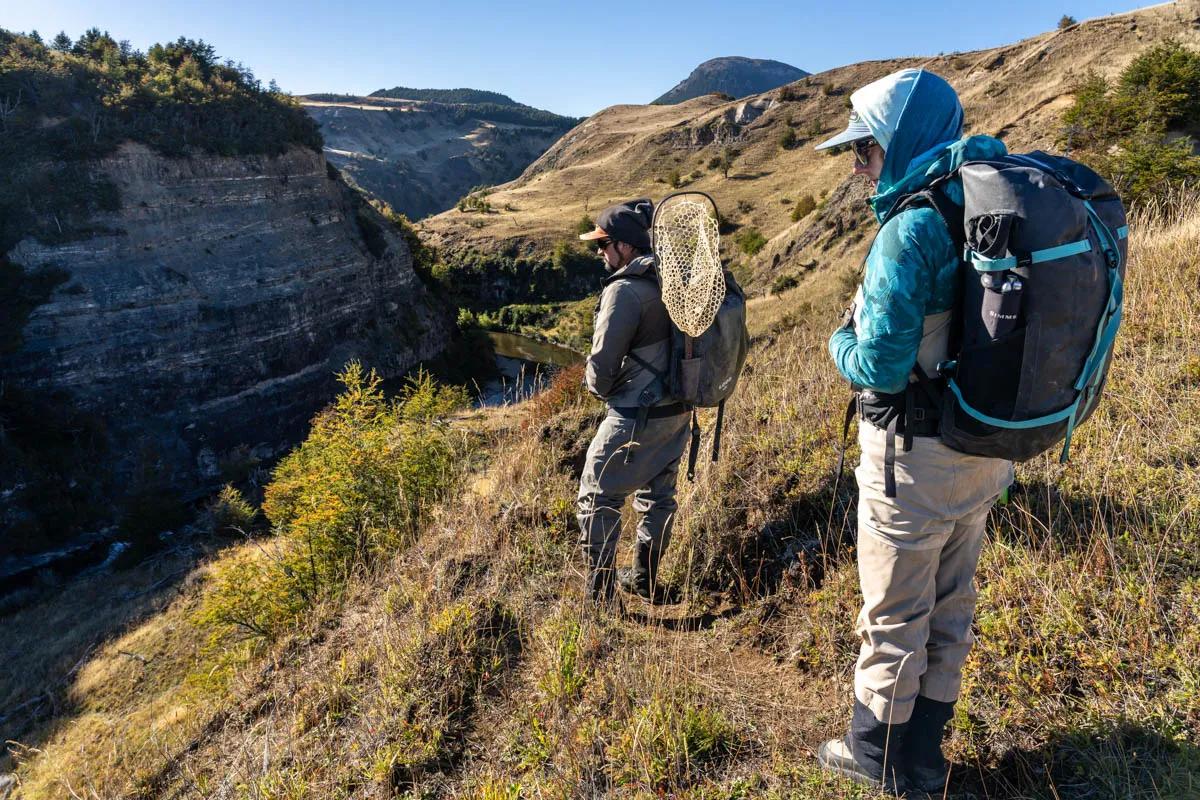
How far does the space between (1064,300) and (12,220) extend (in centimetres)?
3917

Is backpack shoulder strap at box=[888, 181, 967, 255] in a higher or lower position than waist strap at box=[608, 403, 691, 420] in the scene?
higher

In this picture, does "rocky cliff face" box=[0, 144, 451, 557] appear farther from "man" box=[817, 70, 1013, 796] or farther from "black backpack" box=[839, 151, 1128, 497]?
"black backpack" box=[839, 151, 1128, 497]

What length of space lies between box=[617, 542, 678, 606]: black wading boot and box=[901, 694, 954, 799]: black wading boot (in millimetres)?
1701

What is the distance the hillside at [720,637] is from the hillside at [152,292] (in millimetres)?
25037

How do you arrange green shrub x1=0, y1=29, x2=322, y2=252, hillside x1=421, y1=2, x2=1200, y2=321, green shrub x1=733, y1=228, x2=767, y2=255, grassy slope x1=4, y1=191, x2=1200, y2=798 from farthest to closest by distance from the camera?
green shrub x1=733, y1=228, x2=767, y2=255
green shrub x1=0, y1=29, x2=322, y2=252
hillside x1=421, y1=2, x2=1200, y2=321
grassy slope x1=4, y1=191, x2=1200, y2=798

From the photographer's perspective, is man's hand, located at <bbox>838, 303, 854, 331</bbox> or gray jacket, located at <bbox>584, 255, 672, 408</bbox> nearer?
man's hand, located at <bbox>838, 303, 854, 331</bbox>

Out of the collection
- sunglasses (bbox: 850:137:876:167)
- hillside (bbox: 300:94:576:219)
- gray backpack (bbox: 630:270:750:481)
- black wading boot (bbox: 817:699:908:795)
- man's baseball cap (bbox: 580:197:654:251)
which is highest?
hillside (bbox: 300:94:576:219)

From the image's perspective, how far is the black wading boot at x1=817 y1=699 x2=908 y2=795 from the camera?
207cm

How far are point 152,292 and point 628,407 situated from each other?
34010 mm

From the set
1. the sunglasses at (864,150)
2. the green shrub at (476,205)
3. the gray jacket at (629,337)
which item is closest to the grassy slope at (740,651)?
the gray jacket at (629,337)

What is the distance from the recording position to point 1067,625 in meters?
2.39

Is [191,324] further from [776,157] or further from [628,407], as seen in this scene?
[776,157]

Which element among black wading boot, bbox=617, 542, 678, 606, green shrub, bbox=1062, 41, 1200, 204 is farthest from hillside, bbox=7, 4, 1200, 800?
green shrub, bbox=1062, 41, 1200, 204

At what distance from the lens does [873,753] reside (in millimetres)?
2098
